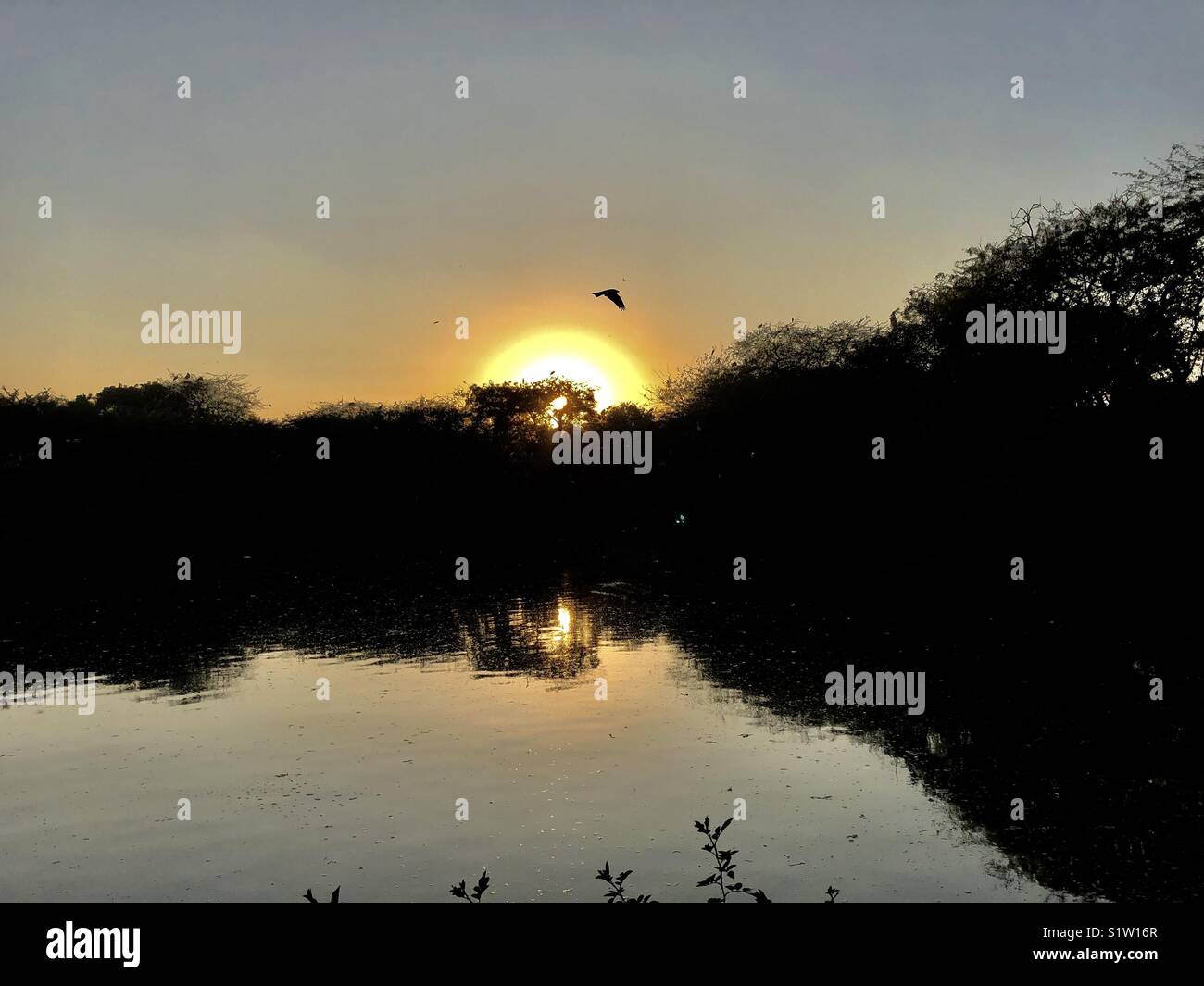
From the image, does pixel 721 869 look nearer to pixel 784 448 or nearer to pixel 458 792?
pixel 458 792

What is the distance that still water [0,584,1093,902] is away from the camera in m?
10.3

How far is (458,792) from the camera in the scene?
Result: 13.5 m

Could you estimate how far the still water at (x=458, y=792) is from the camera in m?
Answer: 10.3

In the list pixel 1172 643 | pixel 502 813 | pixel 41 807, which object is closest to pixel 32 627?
pixel 41 807
